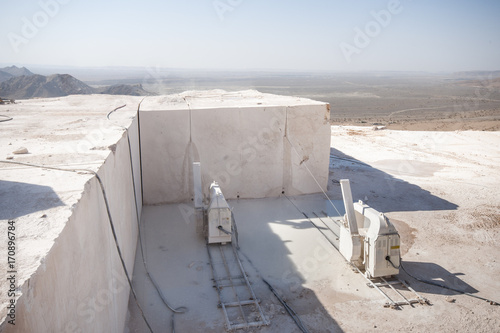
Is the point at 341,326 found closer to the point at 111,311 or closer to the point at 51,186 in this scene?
the point at 111,311

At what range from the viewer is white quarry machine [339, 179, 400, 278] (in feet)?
20.9

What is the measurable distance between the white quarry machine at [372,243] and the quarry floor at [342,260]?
0.31m

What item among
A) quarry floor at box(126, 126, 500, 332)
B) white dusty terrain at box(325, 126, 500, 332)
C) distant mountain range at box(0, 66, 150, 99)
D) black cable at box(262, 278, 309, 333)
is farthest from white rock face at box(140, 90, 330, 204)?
distant mountain range at box(0, 66, 150, 99)

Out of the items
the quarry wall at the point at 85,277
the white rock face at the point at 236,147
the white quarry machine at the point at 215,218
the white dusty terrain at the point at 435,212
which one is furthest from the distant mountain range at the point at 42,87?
the quarry wall at the point at 85,277

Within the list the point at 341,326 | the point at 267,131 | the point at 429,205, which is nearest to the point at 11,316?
the point at 341,326

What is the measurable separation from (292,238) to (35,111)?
6.91 meters

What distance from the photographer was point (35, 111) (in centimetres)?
943

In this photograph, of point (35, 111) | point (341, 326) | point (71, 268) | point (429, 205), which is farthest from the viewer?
point (429, 205)

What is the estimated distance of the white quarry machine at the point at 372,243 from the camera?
6359 mm

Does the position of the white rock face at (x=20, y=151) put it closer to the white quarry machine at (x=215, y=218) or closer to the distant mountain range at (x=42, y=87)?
the white quarry machine at (x=215, y=218)

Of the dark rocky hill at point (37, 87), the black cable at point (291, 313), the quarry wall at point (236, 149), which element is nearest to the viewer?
the black cable at point (291, 313)

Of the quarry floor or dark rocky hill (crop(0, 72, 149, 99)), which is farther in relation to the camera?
dark rocky hill (crop(0, 72, 149, 99))

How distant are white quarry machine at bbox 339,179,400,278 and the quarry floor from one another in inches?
12.3

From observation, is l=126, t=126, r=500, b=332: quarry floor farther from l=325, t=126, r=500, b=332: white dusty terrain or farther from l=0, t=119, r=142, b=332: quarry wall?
l=0, t=119, r=142, b=332: quarry wall
